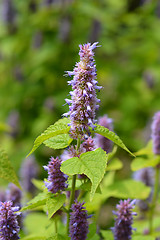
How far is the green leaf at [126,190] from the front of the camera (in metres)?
1.74

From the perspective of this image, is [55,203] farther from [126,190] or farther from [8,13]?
[8,13]

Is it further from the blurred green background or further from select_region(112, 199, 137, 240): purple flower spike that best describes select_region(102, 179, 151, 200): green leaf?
the blurred green background

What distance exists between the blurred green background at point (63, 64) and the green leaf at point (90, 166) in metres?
3.61

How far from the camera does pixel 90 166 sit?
1.05 m

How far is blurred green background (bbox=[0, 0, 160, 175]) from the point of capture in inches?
195

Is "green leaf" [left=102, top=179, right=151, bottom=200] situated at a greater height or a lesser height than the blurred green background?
lesser

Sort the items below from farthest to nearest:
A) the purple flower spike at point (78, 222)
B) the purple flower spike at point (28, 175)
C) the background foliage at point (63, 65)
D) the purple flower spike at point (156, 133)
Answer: the background foliage at point (63, 65) → the purple flower spike at point (28, 175) → the purple flower spike at point (156, 133) → the purple flower spike at point (78, 222)

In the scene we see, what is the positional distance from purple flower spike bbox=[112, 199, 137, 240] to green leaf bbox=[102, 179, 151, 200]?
1.08 feet

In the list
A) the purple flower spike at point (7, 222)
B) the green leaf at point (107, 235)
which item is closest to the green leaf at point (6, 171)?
the purple flower spike at point (7, 222)

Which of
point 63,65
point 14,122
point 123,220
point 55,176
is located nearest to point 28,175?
point 123,220

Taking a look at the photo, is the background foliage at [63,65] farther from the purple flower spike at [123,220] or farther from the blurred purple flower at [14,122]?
the purple flower spike at [123,220]

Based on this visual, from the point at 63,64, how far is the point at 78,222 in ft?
13.5

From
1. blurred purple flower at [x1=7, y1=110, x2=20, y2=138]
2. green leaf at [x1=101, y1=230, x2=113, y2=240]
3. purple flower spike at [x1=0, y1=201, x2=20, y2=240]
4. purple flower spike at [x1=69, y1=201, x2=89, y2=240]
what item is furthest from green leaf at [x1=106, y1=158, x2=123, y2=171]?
blurred purple flower at [x1=7, y1=110, x2=20, y2=138]

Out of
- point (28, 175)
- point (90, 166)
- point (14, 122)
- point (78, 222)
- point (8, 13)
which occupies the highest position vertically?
point (8, 13)
